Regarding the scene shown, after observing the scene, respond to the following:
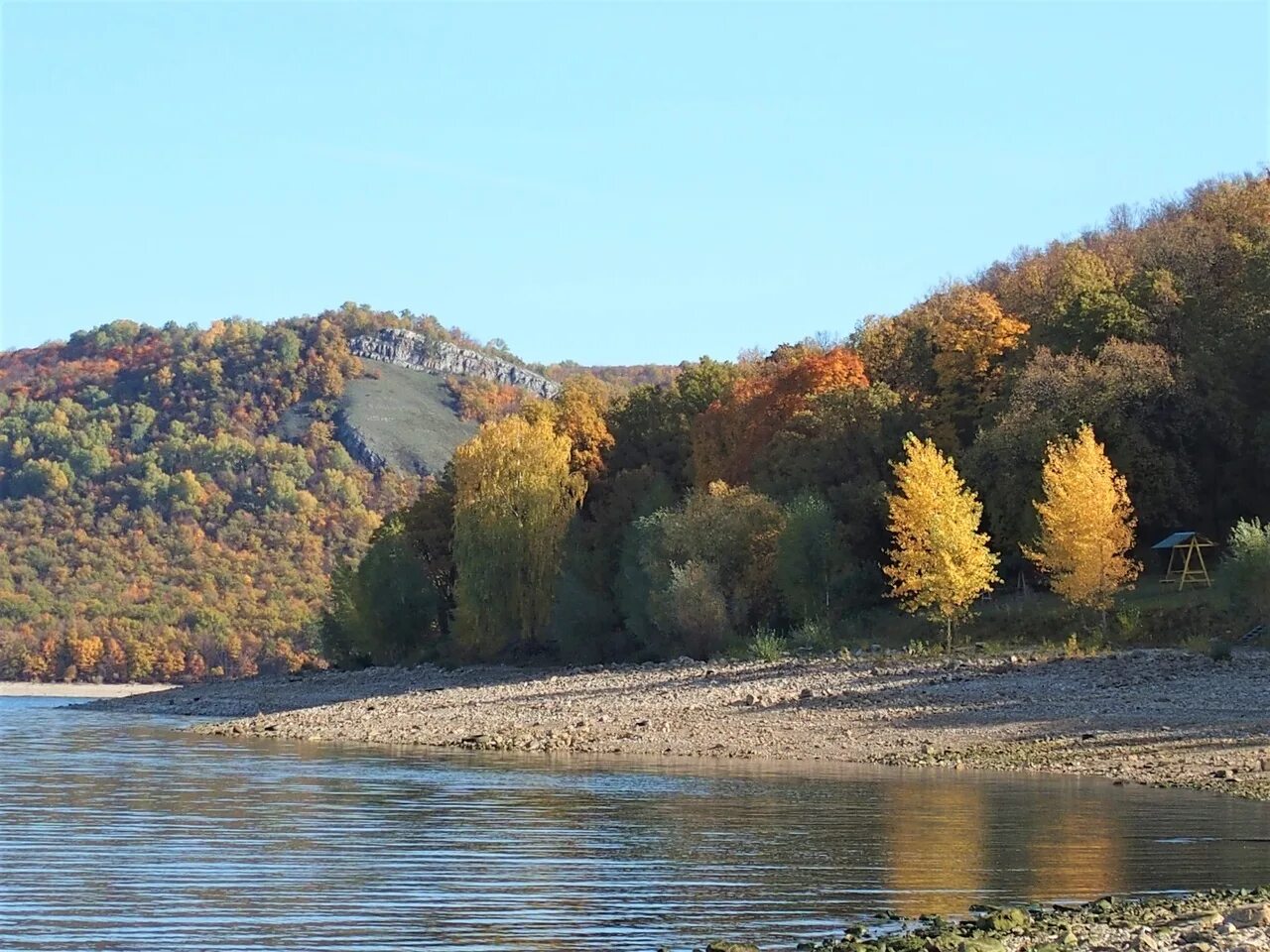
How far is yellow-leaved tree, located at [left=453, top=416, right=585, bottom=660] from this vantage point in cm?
7256

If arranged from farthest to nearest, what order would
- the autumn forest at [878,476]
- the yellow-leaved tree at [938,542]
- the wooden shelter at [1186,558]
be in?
the autumn forest at [878,476]
the wooden shelter at [1186,558]
the yellow-leaved tree at [938,542]

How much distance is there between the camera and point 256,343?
19000 centimetres

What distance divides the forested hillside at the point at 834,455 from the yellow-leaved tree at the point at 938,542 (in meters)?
0.58

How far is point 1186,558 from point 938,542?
8213 millimetres

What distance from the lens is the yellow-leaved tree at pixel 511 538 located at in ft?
238

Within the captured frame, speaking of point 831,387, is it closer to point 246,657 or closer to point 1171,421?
point 1171,421

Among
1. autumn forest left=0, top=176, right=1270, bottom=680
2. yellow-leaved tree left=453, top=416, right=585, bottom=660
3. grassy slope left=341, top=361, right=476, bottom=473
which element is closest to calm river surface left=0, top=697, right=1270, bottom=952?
autumn forest left=0, top=176, right=1270, bottom=680

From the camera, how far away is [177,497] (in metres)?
159

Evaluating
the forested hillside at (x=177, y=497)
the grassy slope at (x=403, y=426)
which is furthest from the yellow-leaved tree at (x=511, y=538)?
the grassy slope at (x=403, y=426)

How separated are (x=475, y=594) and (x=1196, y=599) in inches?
1295

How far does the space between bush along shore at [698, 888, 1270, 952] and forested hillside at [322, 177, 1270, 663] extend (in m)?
35.3

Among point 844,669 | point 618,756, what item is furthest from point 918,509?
point 618,756

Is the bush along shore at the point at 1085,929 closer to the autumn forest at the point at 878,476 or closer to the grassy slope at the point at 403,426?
the autumn forest at the point at 878,476

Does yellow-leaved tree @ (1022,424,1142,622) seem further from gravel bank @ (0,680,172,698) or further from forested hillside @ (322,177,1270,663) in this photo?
gravel bank @ (0,680,172,698)
